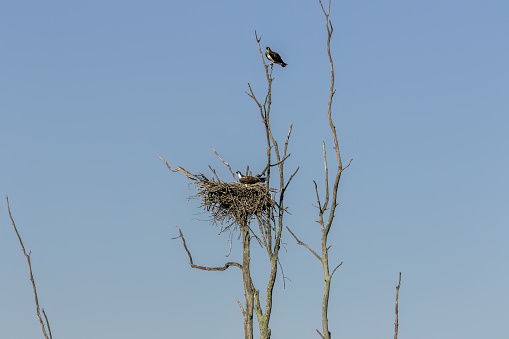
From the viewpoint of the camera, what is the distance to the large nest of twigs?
51.6 ft

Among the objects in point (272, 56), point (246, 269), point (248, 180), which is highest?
point (272, 56)

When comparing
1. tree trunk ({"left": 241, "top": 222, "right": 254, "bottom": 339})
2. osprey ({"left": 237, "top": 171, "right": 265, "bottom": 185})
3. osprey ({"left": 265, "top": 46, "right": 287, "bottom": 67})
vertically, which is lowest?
tree trunk ({"left": 241, "top": 222, "right": 254, "bottom": 339})

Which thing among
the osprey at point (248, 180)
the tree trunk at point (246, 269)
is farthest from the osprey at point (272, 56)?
the tree trunk at point (246, 269)

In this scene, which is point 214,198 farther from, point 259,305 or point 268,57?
point 268,57

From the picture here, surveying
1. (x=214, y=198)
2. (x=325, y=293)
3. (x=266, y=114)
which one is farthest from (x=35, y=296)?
(x=266, y=114)

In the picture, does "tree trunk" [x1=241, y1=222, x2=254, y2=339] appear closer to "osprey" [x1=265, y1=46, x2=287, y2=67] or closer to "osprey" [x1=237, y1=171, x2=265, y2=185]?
"osprey" [x1=237, y1=171, x2=265, y2=185]

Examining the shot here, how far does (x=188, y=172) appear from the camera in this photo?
16.1 meters

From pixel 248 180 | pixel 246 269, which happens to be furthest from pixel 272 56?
pixel 246 269

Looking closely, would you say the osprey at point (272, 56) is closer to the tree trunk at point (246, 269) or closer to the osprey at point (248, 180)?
the osprey at point (248, 180)

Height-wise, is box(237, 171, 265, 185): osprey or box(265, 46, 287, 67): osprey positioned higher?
box(265, 46, 287, 67): osprey

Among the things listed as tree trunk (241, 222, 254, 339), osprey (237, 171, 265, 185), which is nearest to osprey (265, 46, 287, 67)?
osprey (237, 171, 265, 185)

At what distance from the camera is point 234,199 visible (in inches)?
618

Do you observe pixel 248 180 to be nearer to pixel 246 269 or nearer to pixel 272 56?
pixel 246 269

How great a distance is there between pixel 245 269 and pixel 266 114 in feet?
11.5
